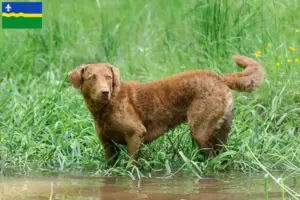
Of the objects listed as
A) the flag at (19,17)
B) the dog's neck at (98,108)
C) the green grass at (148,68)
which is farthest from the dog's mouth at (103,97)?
the flag at (19,17)

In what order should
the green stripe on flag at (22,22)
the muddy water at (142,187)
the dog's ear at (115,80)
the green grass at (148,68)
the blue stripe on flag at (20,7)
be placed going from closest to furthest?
the muddy water at (142,187) → the dog's ear at (115,80) → the green grass at (148,68) → the blue stripe on flag at (20,7) → the green stripe on flag at (22,22)

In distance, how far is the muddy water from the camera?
601 centimetres

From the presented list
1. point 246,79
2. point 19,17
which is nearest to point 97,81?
point 246,79

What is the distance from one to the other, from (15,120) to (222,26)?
8.62 ft

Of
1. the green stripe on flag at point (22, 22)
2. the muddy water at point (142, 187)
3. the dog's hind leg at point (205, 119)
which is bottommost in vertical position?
the muddy water at point (142, 187)

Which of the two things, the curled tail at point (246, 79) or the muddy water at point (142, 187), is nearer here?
the muddy water at point (142, 187)

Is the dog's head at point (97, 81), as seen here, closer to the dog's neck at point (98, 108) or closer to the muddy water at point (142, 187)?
the dog's neck at point (98, 108)

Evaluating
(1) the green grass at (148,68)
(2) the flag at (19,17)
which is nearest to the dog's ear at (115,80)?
(1) the green grass at (148,68)

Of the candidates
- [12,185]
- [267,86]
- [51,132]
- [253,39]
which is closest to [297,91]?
[267,86]

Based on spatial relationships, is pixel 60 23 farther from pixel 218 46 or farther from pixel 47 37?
pixel 218 46

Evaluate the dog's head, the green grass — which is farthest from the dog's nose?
the green grass

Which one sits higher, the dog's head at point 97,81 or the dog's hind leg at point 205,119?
the dog's head at point 97,81

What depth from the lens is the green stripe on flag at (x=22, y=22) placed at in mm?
10087

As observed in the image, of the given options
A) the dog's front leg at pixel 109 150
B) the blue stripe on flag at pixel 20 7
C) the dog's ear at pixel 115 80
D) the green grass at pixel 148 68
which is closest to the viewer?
the dog's ear at pixel 115 80
